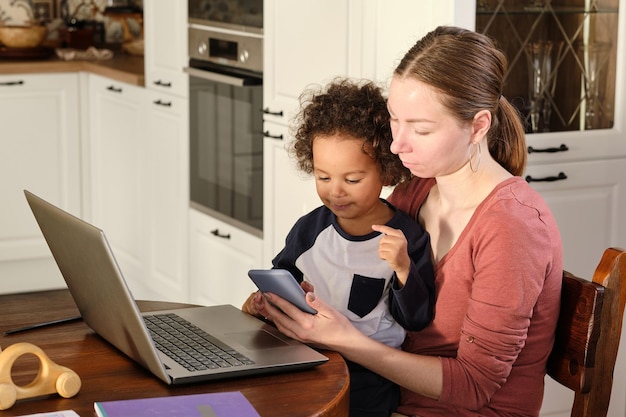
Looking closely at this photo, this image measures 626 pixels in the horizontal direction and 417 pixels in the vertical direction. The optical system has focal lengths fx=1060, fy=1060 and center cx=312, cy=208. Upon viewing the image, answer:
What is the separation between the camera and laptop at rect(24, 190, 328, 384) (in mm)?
1433

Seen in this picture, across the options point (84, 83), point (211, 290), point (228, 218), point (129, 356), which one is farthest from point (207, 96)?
point (129, 356)

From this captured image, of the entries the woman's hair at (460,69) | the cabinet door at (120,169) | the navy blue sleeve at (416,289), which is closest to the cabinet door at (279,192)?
the cabinet door at (120,169)

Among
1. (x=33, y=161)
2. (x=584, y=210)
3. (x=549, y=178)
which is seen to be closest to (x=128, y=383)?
(x=549, y=178)

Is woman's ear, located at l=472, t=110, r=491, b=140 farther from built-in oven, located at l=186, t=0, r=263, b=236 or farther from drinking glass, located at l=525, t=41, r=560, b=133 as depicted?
built-in oven, located at l=186, t=0, r=263, b=236

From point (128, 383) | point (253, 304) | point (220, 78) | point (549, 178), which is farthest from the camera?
point (220, 78)

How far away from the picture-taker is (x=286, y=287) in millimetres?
1620

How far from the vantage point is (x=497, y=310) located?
163 cm

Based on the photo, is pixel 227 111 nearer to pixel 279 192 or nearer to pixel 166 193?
pixel 279 192

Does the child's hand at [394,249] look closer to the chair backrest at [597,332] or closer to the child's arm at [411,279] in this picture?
the child's arm at [411,279]

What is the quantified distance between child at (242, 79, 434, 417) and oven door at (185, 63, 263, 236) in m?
1.56

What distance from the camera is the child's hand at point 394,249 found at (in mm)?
1662

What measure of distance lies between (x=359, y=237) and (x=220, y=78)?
1805mm

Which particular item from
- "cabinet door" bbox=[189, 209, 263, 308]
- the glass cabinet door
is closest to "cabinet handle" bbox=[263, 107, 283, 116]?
"cabinet door" bbox=[189, 209, 263, 308]

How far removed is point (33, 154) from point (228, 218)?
4.17 ft
